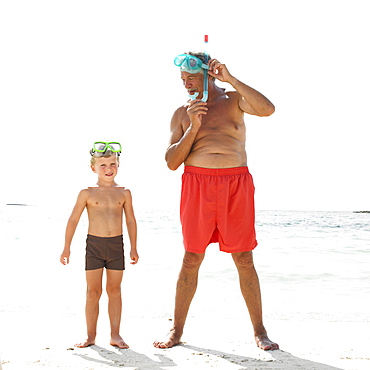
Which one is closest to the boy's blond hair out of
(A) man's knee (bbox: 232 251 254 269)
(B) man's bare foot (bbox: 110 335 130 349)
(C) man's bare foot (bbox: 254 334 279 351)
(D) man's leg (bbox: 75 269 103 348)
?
(D) man's leg (bbox: 75 269 103 348)

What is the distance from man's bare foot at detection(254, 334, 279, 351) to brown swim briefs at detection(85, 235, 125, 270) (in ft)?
3.72

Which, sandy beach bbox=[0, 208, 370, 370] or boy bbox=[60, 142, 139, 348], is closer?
sandy beach bbox=[0, 208, 370, 370]

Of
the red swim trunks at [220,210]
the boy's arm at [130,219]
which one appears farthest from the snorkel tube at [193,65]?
the boy's arm at [130,219]

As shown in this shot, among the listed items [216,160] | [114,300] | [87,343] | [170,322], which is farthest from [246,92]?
[170,322]

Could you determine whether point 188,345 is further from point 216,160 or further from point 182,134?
point 182,134

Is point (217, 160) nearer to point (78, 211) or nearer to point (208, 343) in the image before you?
point (78, 211)

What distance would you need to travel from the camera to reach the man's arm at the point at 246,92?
11.3 feet

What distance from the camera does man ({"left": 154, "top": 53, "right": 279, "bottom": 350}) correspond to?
140 inches

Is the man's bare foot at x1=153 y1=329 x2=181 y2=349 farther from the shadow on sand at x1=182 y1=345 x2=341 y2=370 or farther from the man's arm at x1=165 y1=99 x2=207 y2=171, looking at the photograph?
the man's arm at x1=165 y1=99 x2=207 y2=171

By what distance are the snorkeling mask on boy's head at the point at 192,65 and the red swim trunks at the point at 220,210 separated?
56 cm

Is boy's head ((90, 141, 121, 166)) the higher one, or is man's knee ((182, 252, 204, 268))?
boy's head ((90, 141, 121, 166))

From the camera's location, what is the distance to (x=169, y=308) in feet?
17.9

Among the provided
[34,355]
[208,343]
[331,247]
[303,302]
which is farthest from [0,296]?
[331,247]

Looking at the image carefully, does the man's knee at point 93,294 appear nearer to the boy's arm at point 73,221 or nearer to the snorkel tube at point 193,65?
the boy's arm at point 73,221
